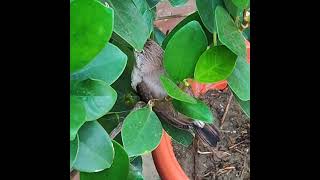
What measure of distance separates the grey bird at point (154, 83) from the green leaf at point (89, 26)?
0.22m

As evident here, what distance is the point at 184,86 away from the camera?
72cm

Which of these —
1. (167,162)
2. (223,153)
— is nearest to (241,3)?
(167,162)

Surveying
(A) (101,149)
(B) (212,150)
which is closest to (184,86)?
(A) (101,149)

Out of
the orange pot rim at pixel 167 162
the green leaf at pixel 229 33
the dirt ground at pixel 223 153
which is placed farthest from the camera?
the dirt ground at pixel 223 153

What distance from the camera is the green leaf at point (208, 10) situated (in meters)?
0.72

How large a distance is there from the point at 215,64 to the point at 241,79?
5 cm

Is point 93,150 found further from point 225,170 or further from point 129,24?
point 225,170

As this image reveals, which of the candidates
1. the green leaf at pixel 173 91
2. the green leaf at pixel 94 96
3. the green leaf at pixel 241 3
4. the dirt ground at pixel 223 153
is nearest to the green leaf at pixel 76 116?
the green leaf at pixel 94 96

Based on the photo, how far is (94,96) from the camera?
1.91ft

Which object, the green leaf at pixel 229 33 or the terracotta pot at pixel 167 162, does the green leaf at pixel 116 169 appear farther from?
the terracotta pot at pixel 167 162

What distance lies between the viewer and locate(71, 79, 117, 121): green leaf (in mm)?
573

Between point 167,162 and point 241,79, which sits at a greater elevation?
point 241,79
